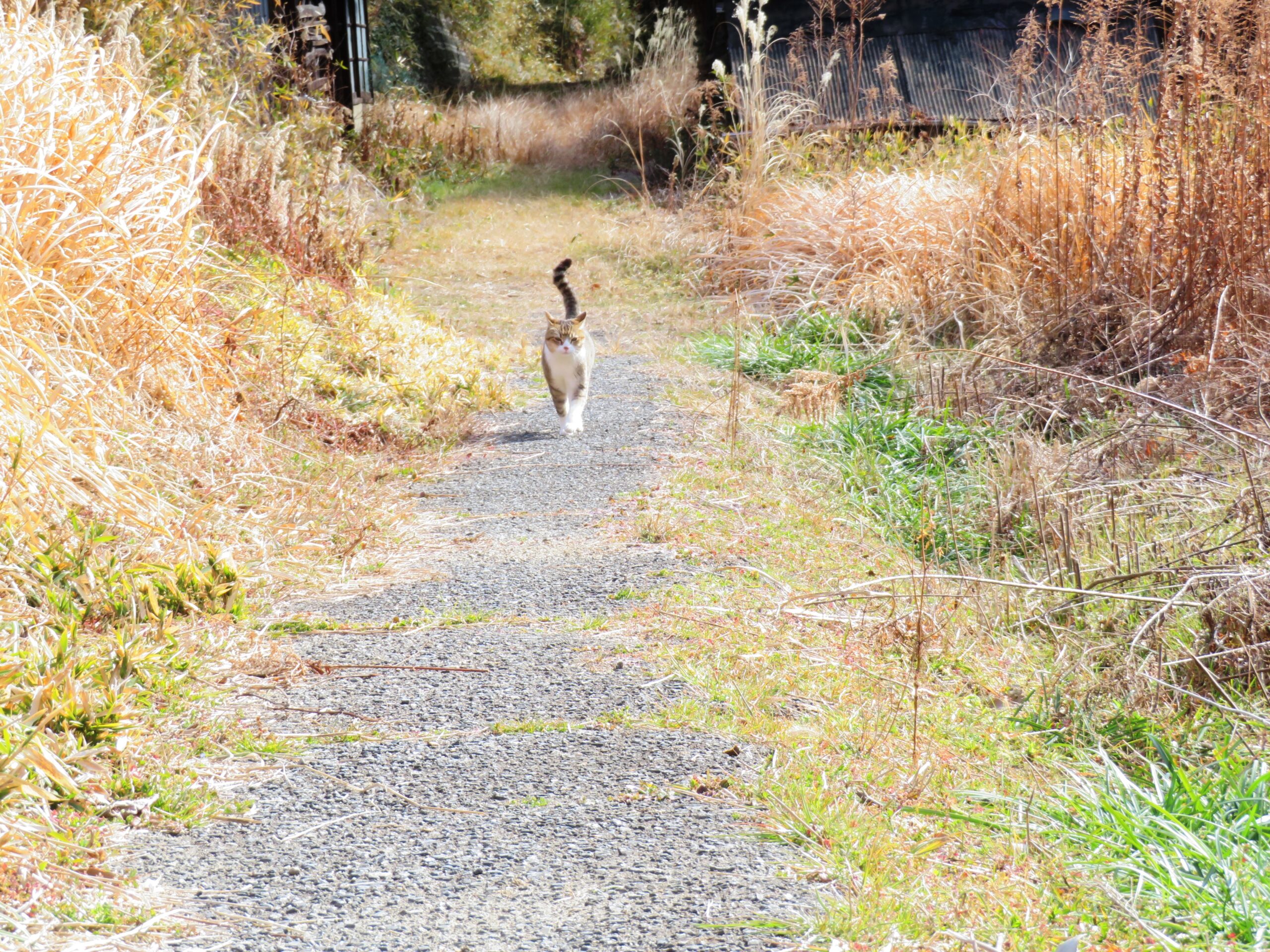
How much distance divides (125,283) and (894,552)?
273 cm

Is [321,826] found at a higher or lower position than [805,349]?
lower

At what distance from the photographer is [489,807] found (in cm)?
210

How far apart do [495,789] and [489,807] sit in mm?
68

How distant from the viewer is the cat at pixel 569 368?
5129mm

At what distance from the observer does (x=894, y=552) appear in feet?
12.5

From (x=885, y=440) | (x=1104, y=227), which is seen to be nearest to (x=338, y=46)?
(x=1104, y=227)

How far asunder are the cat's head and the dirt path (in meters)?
1.23

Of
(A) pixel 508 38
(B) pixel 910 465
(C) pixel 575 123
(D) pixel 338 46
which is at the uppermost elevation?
(A) pixel 508 38

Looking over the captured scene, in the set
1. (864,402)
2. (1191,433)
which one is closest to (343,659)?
(1191,433)

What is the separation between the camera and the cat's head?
16.9 ft

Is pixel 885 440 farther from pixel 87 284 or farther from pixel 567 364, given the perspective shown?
pixel 87 284

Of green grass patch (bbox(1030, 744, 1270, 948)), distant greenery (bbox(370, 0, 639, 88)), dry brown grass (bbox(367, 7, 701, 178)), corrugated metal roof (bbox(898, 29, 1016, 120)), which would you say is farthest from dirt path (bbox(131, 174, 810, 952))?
distant greenery (bbox(370, 0, 639, 88))

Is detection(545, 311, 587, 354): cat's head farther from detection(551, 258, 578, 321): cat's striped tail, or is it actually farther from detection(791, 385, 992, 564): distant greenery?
detection(791, 385, 992, 564): distant greenery

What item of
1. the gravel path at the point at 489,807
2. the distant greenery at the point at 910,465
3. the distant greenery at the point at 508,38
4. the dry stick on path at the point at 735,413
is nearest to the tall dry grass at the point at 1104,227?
the distant greenery at the point at 910,465
